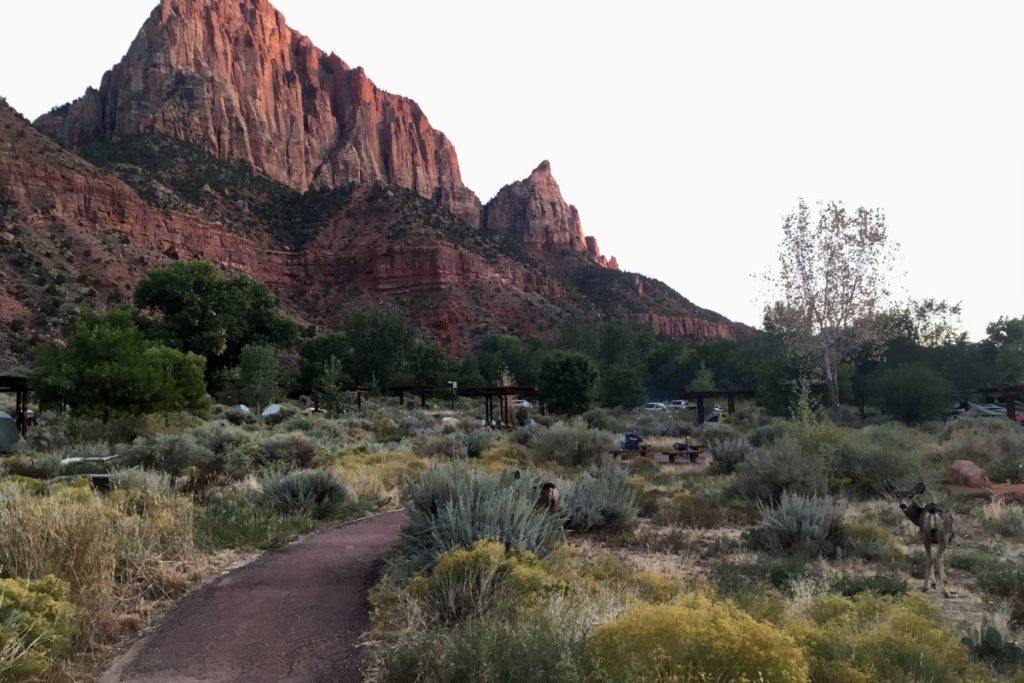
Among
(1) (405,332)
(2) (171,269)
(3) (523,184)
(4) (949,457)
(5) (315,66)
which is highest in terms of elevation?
(5) (315,66)

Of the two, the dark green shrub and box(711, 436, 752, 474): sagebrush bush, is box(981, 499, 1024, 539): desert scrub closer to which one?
the dark green shrub

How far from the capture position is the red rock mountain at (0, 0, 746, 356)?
198ft

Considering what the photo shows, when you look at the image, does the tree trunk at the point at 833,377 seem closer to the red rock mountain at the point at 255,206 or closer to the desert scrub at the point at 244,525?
the desert scrub at the point at 244,525

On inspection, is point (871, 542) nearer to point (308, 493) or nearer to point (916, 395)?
point (308, 493)

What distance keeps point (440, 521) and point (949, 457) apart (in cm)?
1724

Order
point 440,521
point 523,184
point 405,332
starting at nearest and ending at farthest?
point 440,521, point 405,332, point 523,184

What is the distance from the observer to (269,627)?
566cm

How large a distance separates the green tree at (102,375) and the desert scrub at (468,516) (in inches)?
719

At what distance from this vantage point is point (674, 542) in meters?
9.45

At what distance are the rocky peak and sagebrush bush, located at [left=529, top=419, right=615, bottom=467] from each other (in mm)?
131054

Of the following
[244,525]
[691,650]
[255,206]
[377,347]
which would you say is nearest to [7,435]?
[244,525]

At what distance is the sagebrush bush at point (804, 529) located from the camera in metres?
8.96

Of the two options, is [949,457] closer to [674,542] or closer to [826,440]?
[826,440]

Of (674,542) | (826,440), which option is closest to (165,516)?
(674,542)
